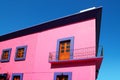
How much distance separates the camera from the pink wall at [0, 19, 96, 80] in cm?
1452

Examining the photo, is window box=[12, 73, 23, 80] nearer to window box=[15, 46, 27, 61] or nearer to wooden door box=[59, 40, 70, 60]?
window box=[15, 46, 27, 61]

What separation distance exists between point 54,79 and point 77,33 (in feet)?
13.9

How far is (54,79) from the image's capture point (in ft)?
50.3

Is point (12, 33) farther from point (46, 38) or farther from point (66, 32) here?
point (66, 32)

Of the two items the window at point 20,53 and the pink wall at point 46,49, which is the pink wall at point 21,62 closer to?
the pink wall at point 46,49

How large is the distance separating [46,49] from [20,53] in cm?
393

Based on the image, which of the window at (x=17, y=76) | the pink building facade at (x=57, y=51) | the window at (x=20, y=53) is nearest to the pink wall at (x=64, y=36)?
the pink building facade at (x=57, y=51)

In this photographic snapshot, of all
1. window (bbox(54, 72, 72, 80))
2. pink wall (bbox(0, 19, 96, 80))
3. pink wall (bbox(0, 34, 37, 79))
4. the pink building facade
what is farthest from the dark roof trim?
window (bbox(54, 72, 72, 80))

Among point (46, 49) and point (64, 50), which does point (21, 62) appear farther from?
point (64, 50)

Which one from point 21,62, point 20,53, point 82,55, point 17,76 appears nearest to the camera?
point 82,55

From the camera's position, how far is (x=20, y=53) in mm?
19703

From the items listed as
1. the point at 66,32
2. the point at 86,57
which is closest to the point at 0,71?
the point at 66,32

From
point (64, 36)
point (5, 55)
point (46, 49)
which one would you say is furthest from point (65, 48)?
point (5, 55)

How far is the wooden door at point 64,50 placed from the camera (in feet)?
51.5
